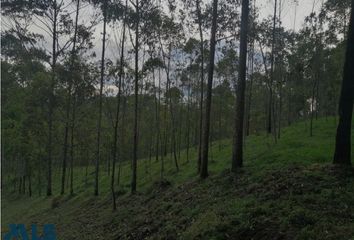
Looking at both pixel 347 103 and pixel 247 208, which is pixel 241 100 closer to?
pixel 347 103

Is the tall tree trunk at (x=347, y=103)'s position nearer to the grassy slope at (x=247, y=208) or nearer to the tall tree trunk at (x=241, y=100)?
the grassy slope at (x=247, y=208)

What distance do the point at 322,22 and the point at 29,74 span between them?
26.6m

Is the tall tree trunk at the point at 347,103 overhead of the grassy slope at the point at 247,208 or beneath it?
overhead

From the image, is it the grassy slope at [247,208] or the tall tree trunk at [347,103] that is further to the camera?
the tall tree trunk at [347,103]

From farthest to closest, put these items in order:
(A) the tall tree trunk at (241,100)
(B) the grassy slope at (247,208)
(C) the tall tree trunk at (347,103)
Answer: (A) the tall tree trunk at (241,100), (C) the tall tree trunk at (347,103), (B) the grassy slope at (247,208)

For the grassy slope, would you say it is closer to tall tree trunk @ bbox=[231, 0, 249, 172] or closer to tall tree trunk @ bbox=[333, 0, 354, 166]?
tall tree trunk @ bbox=[231, 0, 249, 172]

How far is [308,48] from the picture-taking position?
33.1m

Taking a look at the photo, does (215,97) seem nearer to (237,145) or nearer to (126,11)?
(126,11)

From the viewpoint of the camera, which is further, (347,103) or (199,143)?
(199,143)

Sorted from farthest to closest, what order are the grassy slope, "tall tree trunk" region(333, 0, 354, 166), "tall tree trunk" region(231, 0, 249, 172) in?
"tall tree trunk" region(231, 0, 249, 172) < "tall tree trunk" region(333, 0, 354, 166) < the grassy slope

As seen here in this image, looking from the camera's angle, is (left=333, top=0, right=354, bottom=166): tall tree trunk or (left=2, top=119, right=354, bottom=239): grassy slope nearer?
(left=2, top=119, right=354, bottom=239): grassy slope

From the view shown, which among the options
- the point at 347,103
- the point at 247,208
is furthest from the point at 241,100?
the point at 247,208

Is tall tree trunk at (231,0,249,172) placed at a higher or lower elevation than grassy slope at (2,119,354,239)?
higher

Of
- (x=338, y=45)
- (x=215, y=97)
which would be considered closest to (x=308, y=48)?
(x=338, y=45)
